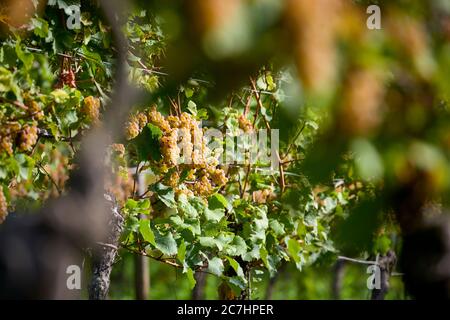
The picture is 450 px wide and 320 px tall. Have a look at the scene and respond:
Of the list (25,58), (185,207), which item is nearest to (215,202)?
(185,207)

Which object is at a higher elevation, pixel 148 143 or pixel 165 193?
pixel 148 143

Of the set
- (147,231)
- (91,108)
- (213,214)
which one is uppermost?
(91,108)

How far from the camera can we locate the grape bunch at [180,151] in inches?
137

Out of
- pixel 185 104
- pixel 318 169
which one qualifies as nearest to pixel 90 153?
pixel 318 169

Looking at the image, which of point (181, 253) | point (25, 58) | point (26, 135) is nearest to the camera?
point (25, 58)

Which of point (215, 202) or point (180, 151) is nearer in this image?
point (180, 151)

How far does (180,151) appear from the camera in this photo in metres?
3.66

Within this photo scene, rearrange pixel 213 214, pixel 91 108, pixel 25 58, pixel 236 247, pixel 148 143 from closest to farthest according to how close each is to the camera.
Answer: pixel 25 58 → pixel 91 108 → pixel 148 143 → pixel 213 214 → pixel 236 247

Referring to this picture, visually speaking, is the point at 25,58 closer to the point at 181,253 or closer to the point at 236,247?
the point at 181,253

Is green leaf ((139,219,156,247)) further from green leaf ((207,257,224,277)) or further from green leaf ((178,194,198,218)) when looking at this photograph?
green leaf ((207,257,224,277))

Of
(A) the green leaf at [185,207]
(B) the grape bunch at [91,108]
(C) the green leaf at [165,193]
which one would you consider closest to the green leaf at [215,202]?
(A) the green leaf at [185,207]

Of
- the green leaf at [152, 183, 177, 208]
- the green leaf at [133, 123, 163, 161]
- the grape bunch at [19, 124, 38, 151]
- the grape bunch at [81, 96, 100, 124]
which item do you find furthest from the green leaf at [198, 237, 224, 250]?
the grape bunch at [19, 124, 38, 151]

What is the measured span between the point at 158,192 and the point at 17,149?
71cm

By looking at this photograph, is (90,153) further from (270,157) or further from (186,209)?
(270,157)
